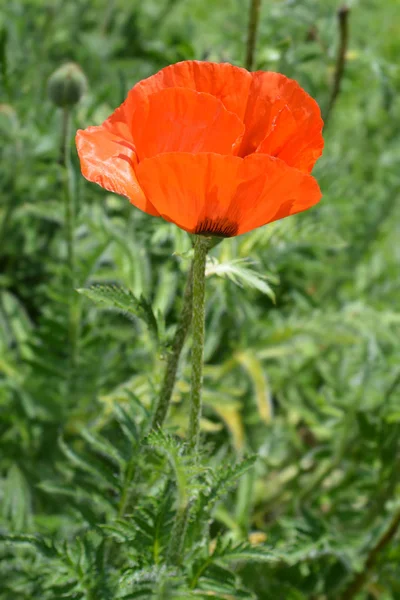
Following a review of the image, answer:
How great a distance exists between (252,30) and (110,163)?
4.06 ft

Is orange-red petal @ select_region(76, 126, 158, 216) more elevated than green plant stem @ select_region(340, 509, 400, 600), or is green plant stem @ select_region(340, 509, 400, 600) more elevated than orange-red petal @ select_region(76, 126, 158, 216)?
orange-red petal @ select_region(76, 126, 158, 216)

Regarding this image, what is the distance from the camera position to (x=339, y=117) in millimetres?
4250

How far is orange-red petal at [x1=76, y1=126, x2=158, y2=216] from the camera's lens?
1.10 metres

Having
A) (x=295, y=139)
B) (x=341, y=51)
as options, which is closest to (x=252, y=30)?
(x=341, y=51)

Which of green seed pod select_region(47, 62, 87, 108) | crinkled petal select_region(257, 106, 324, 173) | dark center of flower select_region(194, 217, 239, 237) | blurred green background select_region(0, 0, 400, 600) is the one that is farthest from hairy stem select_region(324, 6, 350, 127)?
dark center of flower select_region(194, 217, 239, 237)

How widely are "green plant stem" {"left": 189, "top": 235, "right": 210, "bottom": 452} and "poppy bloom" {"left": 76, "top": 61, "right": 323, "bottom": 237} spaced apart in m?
0.03

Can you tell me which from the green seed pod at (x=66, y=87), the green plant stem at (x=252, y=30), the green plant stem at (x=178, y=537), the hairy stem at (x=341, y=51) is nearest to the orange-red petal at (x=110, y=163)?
the green plant stem at (x=178, y=537)

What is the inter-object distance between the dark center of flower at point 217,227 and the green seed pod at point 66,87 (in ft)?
3.54

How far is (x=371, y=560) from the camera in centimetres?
209

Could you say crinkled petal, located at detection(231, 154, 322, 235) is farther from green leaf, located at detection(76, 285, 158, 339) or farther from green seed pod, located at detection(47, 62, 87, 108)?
green seed pod, located at detection(47, 62, 87, 108)

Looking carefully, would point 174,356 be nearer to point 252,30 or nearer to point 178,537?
point 178,537

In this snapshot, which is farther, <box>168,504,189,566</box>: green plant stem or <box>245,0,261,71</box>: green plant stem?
<box>245,0,261,71</box>: green plant stem

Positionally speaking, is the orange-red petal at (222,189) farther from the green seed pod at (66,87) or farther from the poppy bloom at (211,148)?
the green seed pod at (66,87)

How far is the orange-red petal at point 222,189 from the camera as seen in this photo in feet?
3.44
